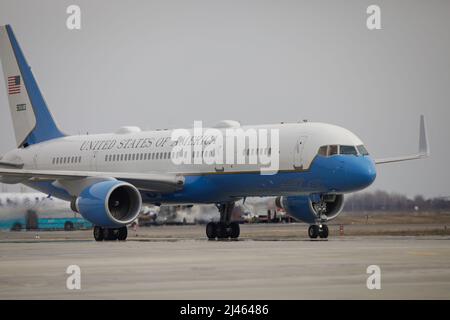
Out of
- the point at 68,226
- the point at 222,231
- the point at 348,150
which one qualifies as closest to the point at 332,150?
the point at 348,150

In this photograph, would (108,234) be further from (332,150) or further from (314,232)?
(332,150)

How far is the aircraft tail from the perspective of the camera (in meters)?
54.6

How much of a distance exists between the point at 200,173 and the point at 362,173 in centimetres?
828

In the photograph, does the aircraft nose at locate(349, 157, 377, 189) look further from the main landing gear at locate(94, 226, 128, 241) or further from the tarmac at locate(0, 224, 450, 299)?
the main landing gear at locate(94, 226, 128, 241)

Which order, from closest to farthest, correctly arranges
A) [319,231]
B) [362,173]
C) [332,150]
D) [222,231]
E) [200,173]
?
[362,173] → [332,150] → [319,231] → [200,173] → [222,231]

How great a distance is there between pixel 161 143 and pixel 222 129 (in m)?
3.65

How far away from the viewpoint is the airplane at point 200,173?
40938 millimetres

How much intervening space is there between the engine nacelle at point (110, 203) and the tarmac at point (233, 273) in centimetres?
892

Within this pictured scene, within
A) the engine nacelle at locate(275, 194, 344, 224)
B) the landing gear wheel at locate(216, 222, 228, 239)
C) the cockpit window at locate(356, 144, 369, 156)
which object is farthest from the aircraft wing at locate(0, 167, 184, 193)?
the cockpit window at locate(356, 144, 369, 156)

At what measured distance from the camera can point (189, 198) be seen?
150 ft

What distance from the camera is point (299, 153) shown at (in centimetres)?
4128

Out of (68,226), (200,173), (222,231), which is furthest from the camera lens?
(68,226)

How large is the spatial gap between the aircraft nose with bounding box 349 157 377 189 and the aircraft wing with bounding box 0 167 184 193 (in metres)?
9.13
